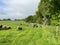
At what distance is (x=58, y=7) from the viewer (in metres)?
46.5

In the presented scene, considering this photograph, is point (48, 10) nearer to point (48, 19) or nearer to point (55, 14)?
point (55, 14)

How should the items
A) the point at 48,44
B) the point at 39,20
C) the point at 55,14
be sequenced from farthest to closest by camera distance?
the point at 39,20 < the point at 55,14 < the point at 48,44

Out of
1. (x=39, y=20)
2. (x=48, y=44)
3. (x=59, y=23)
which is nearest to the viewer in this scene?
(x=48, y=44)

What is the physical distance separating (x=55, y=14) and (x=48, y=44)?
89.5 ft

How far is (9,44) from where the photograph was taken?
19391 mm

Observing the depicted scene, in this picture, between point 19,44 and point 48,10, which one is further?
point 48,10

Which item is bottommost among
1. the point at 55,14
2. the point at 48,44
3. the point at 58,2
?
the point at 48,44

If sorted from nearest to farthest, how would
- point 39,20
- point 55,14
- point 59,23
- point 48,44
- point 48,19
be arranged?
point 48,44 < point 59,23 < point 55,14 < point 48,19 < point 39,20

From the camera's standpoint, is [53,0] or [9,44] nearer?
[9,44]

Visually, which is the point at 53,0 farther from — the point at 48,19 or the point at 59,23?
the point at 48,19

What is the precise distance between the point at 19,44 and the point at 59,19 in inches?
1032

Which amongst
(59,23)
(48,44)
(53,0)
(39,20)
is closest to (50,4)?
(53,0)

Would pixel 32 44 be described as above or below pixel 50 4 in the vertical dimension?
below

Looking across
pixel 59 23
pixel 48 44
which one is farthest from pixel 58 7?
pixel 48 44
